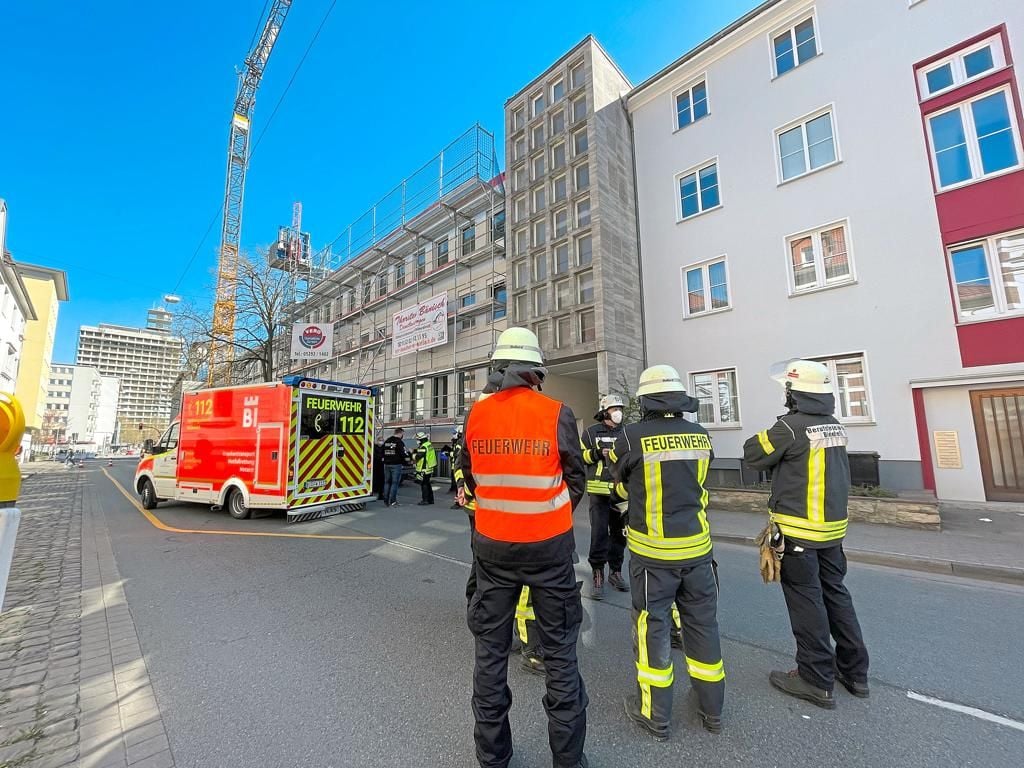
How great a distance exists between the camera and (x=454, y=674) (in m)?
3.22

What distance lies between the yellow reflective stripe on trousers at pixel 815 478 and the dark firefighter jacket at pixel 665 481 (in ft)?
2.23

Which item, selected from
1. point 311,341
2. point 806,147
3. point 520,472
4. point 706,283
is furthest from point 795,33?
point 311,341

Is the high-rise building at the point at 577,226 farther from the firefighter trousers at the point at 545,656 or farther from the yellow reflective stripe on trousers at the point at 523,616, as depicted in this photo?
the firefighter trousers at the point at 545,656

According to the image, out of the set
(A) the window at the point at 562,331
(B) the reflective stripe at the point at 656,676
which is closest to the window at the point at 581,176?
(A) the window at the point at 562,331

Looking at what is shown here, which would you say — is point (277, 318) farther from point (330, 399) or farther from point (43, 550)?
point (43, 550)

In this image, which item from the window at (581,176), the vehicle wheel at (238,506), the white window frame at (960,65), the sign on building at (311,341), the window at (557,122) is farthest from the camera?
the sign on building at (311,341)

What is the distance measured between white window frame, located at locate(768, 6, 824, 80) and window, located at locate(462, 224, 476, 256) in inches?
486

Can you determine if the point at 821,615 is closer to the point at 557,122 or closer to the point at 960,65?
the point at 960,65

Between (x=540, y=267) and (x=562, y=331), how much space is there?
9.59ft

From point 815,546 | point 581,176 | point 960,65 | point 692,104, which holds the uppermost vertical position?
point 692,104

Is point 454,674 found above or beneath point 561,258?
beneath

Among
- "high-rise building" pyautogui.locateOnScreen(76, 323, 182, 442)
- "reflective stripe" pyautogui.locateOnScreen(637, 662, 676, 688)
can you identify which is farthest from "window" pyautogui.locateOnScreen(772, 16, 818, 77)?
"high-rise building" pyautogui.locateOnScreen(76, 323, 182, 442)

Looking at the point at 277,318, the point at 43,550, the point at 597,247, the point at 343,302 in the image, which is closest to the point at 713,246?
the point at 597,247

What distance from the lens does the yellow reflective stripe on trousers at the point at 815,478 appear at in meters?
2.94
